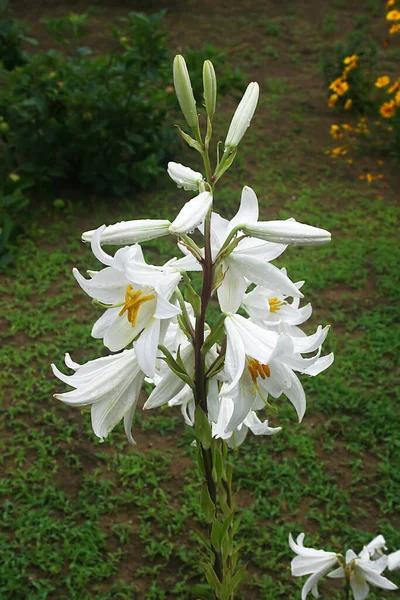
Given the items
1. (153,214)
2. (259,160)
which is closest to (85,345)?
(153,214)

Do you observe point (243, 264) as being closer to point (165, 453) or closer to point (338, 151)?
point (165, 453)

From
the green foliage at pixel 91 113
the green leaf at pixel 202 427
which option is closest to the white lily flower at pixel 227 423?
the green leaf at pixel 202 427

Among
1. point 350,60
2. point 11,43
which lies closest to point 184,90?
point 11,43

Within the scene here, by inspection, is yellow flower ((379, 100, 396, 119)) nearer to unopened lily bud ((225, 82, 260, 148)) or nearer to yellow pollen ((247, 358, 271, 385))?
unopened lily bud ((225, 82, 260, 148))

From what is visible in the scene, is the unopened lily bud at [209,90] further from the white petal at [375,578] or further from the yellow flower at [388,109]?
the yellow flower at [388,109]

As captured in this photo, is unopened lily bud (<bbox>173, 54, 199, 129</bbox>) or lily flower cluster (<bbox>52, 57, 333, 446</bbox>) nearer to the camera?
lily flower cluster (<bbox>52, 57, 333, 446</bbox>)

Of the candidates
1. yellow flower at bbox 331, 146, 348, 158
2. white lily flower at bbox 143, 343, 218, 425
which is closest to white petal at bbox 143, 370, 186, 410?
white lily flower at bbox 143, 343, 218, 425
